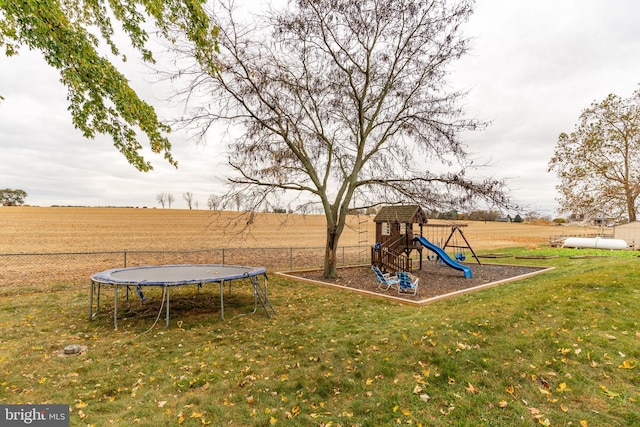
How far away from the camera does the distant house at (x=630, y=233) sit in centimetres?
2641

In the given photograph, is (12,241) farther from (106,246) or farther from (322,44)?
(322,44)

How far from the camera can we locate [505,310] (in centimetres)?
709

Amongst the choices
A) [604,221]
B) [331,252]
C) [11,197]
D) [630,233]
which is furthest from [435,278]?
[11,197]

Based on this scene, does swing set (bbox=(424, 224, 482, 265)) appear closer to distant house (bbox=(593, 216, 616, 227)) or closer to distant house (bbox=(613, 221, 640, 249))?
distant house (bbox=(593, 216, 616, 227))

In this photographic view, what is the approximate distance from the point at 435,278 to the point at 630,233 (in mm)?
24707

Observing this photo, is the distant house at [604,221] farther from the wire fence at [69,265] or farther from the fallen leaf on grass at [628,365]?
the fallen leaf on grass at [628,365]

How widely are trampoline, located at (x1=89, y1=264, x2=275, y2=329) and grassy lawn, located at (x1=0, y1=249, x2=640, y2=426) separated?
0.62 meters

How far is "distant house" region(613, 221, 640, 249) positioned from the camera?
26.4 metres

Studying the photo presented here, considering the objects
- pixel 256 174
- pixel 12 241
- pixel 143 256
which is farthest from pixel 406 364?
pixel 12 241

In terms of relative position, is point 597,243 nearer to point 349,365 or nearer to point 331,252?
point 331,252

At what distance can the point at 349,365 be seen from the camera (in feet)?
16.8

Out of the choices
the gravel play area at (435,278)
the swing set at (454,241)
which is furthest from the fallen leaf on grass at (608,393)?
the swing set at (454,241)

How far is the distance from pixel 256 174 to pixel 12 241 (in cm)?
2351

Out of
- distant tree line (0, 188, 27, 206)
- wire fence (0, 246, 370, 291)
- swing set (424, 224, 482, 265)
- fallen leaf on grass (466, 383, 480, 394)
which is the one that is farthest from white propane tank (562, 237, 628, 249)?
distant tree line (0, 188, 27, 206)
